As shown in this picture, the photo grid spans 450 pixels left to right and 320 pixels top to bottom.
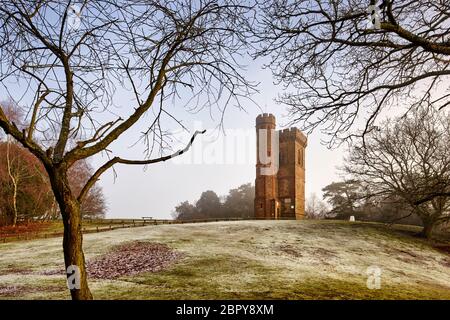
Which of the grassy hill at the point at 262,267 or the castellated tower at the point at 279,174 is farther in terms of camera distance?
the castellated tower at the point at 279,174

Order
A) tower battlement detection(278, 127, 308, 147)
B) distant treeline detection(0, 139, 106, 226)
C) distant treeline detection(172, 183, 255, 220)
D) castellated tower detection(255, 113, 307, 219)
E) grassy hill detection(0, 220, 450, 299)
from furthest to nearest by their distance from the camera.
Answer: distant treeline detection(172, 183, 255, 220) < tower battlement detection(278, 127, 308, 147) < castellated tower detection(255, 113, 307, 219) < distant treeline detection(0, 139, 106, 226) < grassy hill detection(0, 220, 450, 299)

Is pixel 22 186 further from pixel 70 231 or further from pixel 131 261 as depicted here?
pixel 70 231

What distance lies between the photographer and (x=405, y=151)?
99.8 ft

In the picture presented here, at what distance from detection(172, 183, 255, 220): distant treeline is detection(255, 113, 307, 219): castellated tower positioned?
10.4 m

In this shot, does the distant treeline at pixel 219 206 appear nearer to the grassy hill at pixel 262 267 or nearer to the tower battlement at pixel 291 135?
the tower battlement at pixel 291 135

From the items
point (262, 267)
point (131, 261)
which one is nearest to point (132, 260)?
point (131, 261)

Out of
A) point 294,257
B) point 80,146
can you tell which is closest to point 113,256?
point 294,257

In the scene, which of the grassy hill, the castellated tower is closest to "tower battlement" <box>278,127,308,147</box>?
the castellated tower

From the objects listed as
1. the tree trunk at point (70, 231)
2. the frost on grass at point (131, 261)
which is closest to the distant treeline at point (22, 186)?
the frost on grass at point (131, 261)

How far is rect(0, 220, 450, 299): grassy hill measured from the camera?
11.7 m

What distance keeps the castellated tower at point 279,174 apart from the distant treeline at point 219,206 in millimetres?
10350

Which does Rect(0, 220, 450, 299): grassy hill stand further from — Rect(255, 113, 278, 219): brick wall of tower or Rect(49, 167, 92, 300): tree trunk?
Rect(255, 113, 278, 219): brick wall of tower

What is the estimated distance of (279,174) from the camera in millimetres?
59812

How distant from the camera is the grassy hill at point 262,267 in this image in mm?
11664
